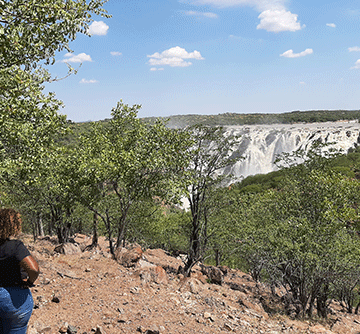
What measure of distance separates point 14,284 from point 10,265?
0.78ft

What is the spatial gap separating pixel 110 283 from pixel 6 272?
7660 mm

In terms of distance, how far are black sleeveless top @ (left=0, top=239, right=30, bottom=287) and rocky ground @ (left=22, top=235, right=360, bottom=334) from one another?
10.9 ft

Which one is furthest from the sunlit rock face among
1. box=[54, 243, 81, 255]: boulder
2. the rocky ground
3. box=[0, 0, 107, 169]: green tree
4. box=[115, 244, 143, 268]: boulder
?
box=[0, 0, 107, 169]: green tree

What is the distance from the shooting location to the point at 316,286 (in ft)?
47.1

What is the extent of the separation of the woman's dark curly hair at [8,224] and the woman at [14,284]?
15 centimetres

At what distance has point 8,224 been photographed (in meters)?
3.86

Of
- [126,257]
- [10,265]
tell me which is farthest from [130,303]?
[10,265]

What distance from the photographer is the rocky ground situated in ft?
25.5

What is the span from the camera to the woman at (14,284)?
11.7 feet

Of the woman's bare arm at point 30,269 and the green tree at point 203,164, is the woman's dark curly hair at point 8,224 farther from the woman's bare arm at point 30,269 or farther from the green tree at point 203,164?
the green tree at point 203,164

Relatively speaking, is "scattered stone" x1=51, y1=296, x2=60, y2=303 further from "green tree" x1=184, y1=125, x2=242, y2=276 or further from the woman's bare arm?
"green tree" x1=184, y1=125, x2=242, y2=276

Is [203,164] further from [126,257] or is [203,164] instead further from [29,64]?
[29,64]

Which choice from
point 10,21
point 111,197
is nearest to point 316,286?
point 111,197

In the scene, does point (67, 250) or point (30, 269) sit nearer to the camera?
point (30, 269)
